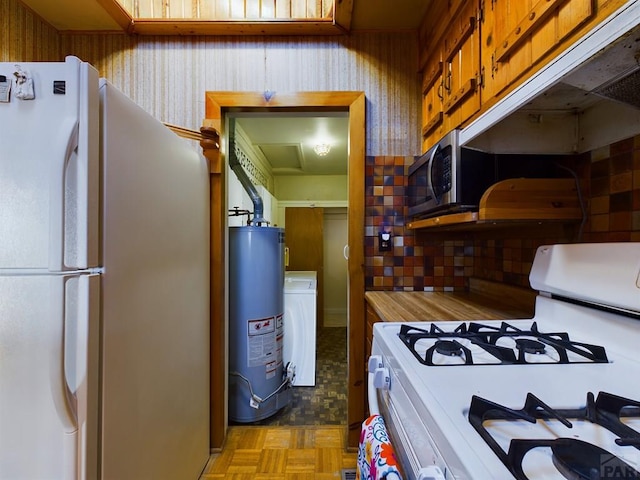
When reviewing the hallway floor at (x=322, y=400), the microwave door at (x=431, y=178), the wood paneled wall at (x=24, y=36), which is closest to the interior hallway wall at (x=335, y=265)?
the hallway floor at (x=322, y=400)

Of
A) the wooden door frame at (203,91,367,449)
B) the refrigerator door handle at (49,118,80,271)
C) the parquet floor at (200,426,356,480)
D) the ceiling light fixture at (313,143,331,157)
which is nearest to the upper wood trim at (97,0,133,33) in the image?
the wooden door frame at (203,91,367,449)

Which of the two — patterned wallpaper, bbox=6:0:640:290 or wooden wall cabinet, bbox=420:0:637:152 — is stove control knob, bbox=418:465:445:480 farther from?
patterned wallpaper, bbox=6:0:640:290

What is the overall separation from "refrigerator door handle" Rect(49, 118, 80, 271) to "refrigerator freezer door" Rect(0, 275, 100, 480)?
0.06 metres

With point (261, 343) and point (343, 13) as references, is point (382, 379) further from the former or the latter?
point (343, 13)

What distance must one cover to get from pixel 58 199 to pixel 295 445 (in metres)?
1.71

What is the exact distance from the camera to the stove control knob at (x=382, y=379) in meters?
0.76

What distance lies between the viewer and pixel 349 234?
165 centimetres

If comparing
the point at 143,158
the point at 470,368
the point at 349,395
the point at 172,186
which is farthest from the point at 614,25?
the point at 349,395

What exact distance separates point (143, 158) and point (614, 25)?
1191 mm

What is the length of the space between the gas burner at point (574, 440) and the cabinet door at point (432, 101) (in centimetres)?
121

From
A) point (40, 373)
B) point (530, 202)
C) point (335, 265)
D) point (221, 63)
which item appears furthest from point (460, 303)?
point (335, 265)

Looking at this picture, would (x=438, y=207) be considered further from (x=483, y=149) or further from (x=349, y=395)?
(x=349, y=395)

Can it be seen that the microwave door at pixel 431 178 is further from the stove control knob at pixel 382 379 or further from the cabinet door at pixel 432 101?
the stove control knob at pixel 382 379

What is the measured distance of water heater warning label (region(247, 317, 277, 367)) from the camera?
194cm
